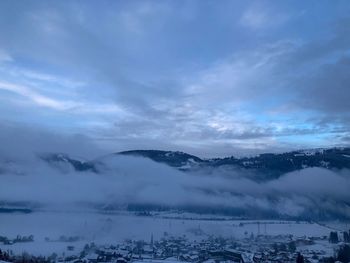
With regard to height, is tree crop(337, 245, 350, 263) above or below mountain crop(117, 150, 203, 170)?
below

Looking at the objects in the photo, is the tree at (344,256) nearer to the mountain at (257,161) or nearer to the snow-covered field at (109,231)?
the snow-covered field at (109,231)

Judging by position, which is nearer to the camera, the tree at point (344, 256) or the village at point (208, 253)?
the tree at point (344, 256)

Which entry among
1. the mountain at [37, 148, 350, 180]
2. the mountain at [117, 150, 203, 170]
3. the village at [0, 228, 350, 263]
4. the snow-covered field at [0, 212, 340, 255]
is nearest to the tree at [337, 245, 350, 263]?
the village at [0, 228, 350, 263]

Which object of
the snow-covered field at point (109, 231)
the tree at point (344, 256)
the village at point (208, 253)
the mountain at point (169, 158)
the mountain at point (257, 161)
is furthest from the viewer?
the mountain at point (169, 158)

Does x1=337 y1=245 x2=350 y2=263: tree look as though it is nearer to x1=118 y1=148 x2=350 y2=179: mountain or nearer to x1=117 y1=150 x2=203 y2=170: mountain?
x1=118 y1=148 x2=350 y2=179: mountain

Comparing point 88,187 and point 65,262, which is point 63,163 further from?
point 65,262

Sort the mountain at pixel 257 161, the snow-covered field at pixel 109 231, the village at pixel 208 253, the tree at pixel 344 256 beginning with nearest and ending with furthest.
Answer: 1. the tree at pixel 344 256
2. the village at pixel 208 253
3. the snow-covered field at pixel 109 231
4. the mountain at pixel 257 161

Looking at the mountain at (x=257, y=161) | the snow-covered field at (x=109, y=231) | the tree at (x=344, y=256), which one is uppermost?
the mountain at (x=257, y=161)

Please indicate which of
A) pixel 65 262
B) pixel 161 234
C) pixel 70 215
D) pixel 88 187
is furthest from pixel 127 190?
pixel 65 262

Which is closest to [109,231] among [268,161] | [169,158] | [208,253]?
[208,253]

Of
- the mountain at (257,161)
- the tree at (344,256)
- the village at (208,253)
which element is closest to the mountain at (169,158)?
the mountain at (257,161)
